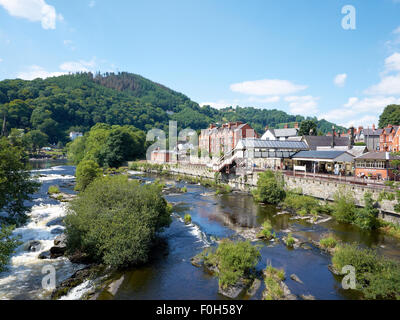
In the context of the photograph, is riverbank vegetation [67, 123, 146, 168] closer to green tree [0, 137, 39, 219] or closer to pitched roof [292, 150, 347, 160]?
pitched roof [292, 150, 347, 160]

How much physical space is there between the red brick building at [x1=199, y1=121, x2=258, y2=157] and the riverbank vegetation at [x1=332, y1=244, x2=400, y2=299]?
166 ft

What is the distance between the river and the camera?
14.2 m

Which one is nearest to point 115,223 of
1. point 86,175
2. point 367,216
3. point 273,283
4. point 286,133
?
point 273,283

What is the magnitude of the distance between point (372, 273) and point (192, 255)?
11.3 metres

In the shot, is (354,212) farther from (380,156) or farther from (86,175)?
(86,175)

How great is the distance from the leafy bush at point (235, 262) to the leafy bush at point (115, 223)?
5.27 meters

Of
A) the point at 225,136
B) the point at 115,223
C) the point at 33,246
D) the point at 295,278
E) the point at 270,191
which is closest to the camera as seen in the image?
the point at 295,278

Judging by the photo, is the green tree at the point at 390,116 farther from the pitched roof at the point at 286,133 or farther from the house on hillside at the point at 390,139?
the pitched roof at the point at 286,133

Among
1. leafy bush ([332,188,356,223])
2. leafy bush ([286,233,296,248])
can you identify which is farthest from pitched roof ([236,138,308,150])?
leafy bush ([286,233,296,248])

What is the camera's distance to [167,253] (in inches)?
766

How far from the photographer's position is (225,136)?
74938 mm

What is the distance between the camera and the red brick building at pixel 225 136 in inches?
2709

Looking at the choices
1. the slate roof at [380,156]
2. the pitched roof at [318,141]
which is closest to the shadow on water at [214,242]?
the slate roof at [380,156]
